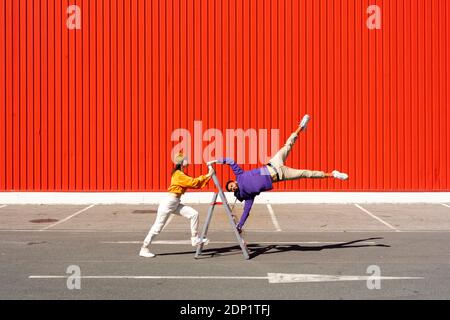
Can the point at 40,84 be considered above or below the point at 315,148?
above

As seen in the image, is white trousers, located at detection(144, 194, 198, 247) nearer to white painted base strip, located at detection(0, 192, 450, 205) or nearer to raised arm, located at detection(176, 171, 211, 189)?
raised arm, located at detection(176, 171, 211, 189)

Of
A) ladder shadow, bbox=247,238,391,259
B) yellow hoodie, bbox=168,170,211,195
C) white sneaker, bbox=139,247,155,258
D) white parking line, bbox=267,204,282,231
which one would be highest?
yellow hoodie, bbox=168,170,211,195

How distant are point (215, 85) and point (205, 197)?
3.37 meters

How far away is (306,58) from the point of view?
20031mm

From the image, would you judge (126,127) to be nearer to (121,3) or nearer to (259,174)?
(121,3)

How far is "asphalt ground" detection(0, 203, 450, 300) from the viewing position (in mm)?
8633

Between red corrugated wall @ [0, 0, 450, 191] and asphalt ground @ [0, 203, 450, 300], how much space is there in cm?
244

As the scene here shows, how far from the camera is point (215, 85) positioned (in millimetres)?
20031

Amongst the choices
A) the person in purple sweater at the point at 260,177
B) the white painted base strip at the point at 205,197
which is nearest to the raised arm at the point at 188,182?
the person in purple sweater at the point at 260,177

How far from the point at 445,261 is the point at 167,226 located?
6.76m

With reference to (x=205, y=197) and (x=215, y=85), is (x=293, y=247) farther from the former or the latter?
(x=215, y=85)

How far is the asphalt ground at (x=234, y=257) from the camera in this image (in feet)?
28.3

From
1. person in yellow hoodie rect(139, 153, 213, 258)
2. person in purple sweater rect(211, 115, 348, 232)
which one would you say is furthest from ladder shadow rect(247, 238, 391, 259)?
person in yellow hoodie rect(139, 153, 213, 258)
